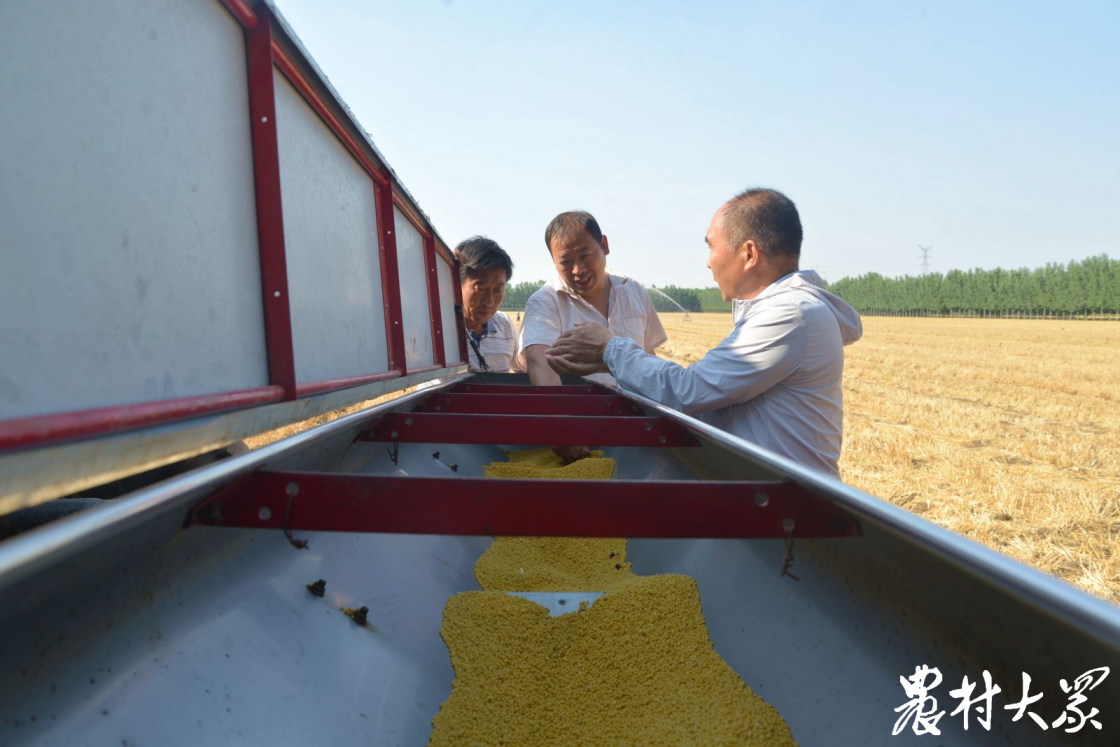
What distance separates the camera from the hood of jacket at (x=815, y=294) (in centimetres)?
234

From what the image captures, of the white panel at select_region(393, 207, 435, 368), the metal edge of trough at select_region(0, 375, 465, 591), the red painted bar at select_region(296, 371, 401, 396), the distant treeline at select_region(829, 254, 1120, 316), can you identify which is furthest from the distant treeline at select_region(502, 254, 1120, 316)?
the metal edge of trough at select_region(0, 375, 465, 591)

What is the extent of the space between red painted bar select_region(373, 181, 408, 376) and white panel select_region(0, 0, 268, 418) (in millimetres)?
1710

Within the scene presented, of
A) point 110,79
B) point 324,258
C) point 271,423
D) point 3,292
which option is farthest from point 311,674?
point 324,258

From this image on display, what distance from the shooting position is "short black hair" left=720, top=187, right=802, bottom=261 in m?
2.48

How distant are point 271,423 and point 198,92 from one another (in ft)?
2.97

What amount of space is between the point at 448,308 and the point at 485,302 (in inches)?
16.1

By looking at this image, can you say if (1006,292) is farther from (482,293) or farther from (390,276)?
(390,276)

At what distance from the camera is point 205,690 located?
3.99ft

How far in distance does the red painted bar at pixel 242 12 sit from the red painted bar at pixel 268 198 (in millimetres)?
34

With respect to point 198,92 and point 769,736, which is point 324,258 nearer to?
point 198,92

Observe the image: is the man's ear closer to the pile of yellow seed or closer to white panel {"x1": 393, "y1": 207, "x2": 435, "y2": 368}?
the pile of yellow seed

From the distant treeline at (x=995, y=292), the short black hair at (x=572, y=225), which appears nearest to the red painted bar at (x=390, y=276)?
the short black hair at (x=572, y=225)

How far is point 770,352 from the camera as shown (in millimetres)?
2219

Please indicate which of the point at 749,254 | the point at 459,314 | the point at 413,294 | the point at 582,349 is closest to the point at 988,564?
the point at 749,254
